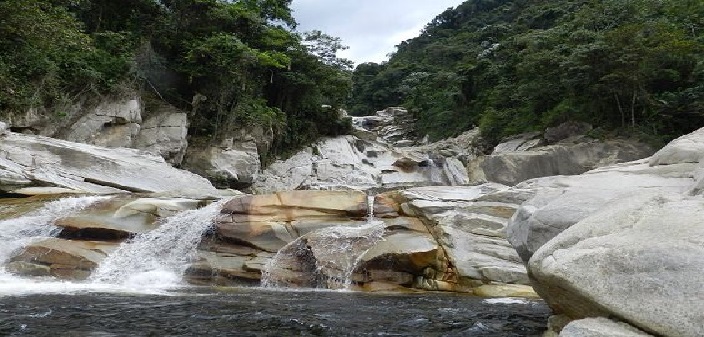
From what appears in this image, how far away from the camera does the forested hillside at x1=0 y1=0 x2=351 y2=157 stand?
2117 centimetres

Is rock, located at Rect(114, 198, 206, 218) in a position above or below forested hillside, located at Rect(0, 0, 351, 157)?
below

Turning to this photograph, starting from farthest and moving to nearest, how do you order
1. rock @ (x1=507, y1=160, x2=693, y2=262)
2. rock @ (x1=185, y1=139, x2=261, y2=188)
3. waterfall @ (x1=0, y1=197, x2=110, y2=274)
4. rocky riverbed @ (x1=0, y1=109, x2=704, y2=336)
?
rock @ (x1=185, y1=139, x2=261, y2=188) → waterfall @ (x1=0, y1=197, x2=110, y2=274) → rock @ (x1=507, y1=160, x2=693, y2=262) → rocky riverbed @ (x1=0, y1=109, x2=704, y2=336)

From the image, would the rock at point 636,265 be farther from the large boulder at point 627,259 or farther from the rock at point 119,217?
the rock at point 119,217

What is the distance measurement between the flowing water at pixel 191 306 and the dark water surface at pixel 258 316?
1cm

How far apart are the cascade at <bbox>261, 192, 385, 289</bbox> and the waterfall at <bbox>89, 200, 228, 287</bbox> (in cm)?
221

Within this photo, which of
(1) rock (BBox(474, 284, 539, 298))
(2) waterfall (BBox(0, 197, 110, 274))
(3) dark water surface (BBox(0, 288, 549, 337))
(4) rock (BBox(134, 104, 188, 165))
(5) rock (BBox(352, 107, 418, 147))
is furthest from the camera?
(5) rock (BBox(352, 107, 418, 147))

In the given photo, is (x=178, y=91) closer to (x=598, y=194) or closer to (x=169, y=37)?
(x=169, y=37)

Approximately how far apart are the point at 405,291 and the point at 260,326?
5.33 m

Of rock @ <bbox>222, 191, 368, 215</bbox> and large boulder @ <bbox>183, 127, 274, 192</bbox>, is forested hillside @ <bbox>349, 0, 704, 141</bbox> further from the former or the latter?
large boulder @ <bbox>183, 127, 274, 192</bbox>

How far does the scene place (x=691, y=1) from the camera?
1218 inches

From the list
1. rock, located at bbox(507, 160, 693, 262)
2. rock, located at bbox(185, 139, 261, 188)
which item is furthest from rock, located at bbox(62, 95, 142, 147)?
rock, located at bbox(507, 160, 693, 262)

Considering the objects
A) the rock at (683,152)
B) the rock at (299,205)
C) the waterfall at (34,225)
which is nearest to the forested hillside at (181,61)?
the waterfall at (34,225)

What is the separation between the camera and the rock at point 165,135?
83.1 feet

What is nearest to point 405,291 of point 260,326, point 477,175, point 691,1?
point 260,326
